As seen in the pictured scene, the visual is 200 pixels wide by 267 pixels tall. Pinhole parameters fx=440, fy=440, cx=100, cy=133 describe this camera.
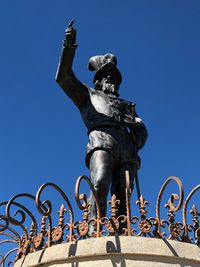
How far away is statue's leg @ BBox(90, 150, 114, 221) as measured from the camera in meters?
5.98

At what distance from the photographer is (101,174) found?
242 inches

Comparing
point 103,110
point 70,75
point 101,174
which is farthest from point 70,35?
point 101,174

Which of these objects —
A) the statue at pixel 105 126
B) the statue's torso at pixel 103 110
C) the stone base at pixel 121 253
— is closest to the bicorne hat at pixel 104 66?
the statue at pixel 105 126

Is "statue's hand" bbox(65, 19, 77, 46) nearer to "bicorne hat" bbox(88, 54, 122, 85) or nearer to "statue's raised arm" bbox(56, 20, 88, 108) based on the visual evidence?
"statue's raised arm" bbox(56, 20, 88, 108)

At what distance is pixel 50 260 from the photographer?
506cm

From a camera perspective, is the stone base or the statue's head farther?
the statue's head

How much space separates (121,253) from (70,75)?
9.67 ft

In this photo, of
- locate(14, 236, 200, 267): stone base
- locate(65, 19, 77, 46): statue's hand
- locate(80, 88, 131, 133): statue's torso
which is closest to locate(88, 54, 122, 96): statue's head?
locate(80, 88, 131, 133): statue's torso

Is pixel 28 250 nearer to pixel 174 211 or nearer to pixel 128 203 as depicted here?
pixel 128 203

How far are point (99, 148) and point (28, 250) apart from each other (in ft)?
5.76

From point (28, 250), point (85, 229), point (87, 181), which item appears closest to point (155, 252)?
point (85, 229)

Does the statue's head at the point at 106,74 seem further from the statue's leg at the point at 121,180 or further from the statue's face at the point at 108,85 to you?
the statue's leg at the point at 121,180

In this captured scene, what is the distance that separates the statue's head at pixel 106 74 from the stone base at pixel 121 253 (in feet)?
9.87

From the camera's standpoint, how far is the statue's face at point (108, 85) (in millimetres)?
7316
